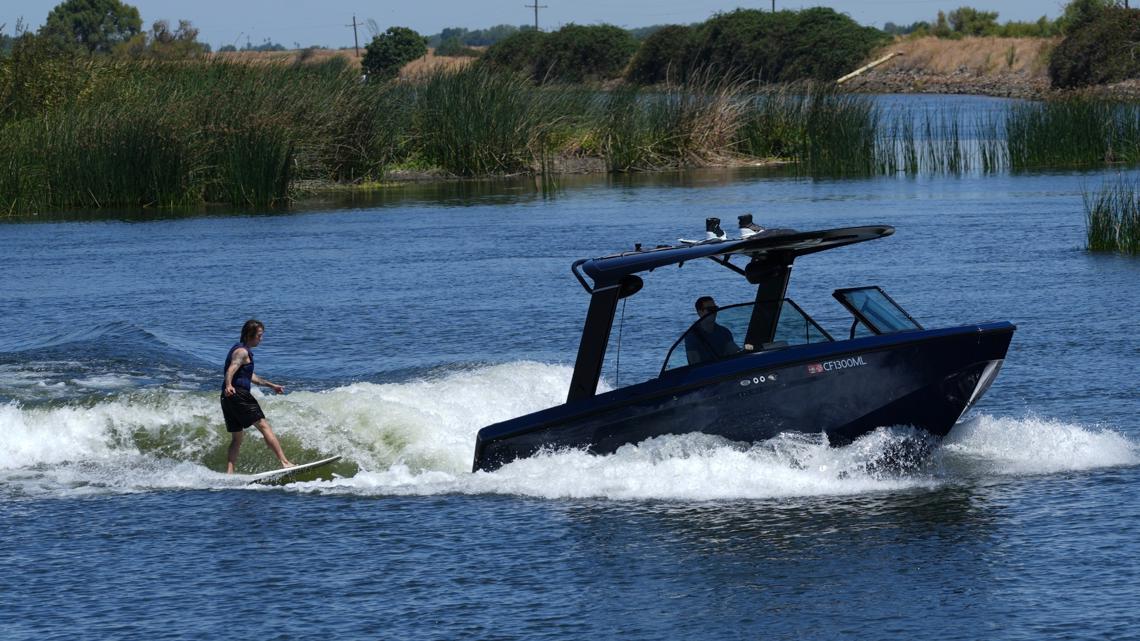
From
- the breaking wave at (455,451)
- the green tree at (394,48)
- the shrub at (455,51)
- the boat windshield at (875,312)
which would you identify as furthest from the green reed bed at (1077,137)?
the shrub at (455,51)

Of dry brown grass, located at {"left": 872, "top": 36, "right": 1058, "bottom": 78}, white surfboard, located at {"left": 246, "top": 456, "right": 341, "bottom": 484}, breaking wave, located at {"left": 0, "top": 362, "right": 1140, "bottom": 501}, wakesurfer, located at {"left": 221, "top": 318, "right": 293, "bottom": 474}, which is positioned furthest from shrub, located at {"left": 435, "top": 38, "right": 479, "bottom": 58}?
white surfboard, located at {"left": 246, "top": 456, "right": 341, "bottom": 484}

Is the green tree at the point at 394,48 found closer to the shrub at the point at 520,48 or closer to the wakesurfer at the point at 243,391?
the shrub at the point at 520,48

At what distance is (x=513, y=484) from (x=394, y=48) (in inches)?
4057

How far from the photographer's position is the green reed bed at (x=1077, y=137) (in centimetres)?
4072

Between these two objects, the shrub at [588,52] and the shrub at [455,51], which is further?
the shrub at [455,51]

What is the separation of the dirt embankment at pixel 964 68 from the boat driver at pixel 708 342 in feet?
256

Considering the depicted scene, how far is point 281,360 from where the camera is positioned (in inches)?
805

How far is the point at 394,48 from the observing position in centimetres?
11362

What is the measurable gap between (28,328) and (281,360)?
490 centimetres

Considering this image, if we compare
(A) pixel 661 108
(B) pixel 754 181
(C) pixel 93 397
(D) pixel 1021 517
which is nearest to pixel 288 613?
(D) pixel 1021 517

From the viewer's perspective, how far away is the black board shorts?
14455 millimetres

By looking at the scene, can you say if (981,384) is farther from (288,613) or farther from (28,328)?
(28,328)

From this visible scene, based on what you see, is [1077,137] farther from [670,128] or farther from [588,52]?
[588,52]

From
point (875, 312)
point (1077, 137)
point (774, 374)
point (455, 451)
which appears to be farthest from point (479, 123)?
point (774, 374)
